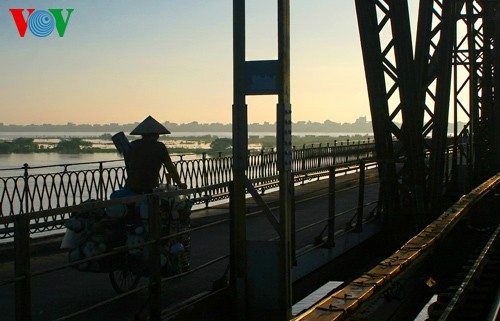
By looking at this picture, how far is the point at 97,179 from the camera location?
15688 millimetres

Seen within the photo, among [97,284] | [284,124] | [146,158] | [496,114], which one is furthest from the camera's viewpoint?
[496,114]

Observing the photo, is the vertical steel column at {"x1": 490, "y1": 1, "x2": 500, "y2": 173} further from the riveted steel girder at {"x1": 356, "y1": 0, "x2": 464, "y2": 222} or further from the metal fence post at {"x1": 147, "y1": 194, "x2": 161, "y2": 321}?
the metal fence post at {"x1": 147, "y1": 194, "x2": 161, "y2": 321}

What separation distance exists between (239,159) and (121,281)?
211 centimetres

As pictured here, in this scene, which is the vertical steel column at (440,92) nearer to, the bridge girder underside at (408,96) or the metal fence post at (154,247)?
the bridge girder underside at (408,96)

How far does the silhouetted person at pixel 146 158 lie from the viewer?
764 cm

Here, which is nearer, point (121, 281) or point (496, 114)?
point (121, 281)

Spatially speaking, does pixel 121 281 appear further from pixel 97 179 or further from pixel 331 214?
pixel 97 179

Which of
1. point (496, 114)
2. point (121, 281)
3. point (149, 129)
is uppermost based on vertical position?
point (496, 114)

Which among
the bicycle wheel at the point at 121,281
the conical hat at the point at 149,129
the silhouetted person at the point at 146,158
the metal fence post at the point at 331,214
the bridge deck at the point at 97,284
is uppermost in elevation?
the conical hat at the point at 149,129

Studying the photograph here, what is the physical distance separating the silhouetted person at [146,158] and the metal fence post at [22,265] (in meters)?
3.37

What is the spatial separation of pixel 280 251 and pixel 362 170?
5007 mm

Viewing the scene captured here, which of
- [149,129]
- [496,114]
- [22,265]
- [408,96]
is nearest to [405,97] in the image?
[408,96]

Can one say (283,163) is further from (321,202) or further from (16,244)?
(321,202)

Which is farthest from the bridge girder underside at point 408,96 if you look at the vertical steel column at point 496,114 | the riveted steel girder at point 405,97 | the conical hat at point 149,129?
the vertical steel column at point 496,114
